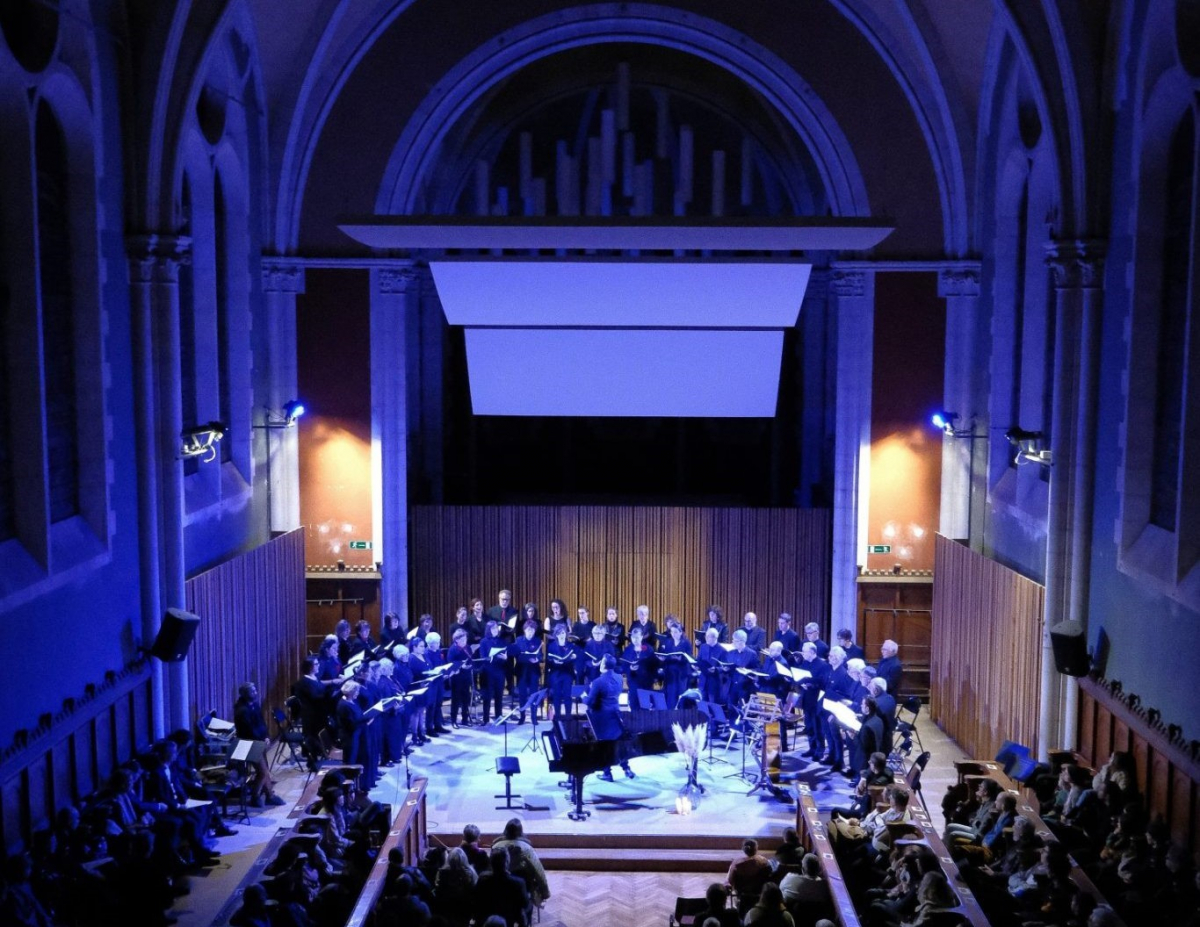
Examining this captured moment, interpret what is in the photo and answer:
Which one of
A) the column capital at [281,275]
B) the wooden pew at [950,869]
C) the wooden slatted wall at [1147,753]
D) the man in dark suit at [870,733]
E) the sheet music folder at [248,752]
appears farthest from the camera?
the column capital at [281,275]

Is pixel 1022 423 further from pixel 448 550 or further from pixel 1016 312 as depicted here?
pixel 448 550

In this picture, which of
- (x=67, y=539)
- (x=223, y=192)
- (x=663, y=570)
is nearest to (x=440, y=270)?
(x=223, y=192)

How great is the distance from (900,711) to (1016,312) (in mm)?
5665

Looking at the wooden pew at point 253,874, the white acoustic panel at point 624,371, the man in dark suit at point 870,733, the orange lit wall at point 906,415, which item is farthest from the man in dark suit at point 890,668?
the wooden pew at point 253,874

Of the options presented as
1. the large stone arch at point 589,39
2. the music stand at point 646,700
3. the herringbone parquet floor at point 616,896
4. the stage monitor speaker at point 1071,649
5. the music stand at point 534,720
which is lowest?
the herringbone parquet floor at point 616,896

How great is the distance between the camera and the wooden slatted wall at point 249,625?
1280 centimetres

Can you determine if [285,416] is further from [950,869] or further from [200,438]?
[950,869]

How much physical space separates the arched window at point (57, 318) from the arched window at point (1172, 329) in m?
9.53

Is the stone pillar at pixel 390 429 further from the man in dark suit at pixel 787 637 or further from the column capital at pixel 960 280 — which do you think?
the column capital at pixel 960 280

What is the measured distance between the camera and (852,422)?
16.5 m

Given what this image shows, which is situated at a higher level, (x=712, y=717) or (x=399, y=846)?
(x=399, y=846)

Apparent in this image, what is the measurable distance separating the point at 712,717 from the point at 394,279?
743 centimetres

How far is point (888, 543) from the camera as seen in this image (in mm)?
16594

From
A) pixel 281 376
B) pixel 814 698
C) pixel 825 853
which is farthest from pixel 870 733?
pixel 281 376
